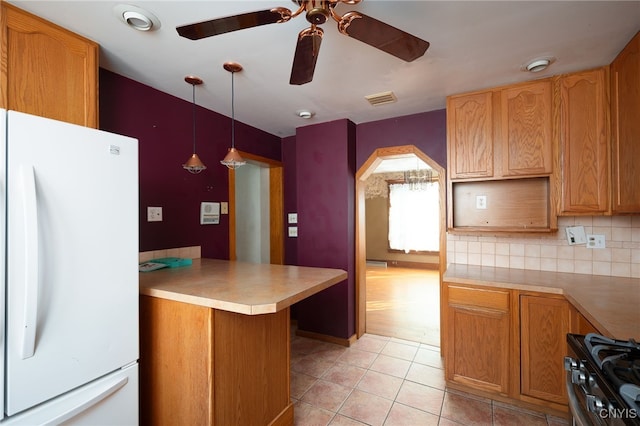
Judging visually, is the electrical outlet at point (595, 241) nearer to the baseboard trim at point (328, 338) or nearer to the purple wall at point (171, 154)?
the baseboard trim at point (328, 338)


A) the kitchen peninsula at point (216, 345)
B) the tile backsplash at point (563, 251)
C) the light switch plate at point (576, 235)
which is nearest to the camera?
the kitchen peninsula at point (216, 345)

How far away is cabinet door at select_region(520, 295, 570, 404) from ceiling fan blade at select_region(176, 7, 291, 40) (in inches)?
87.2

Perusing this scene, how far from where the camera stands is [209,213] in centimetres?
290

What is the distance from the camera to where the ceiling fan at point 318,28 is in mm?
1140

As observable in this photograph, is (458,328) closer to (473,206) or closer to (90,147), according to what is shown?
(473,206)

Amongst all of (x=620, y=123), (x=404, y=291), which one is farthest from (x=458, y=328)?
(x=404, y=291)

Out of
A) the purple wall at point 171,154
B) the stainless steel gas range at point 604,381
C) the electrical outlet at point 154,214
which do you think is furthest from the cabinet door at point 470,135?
the electrical outlet at point 154,214

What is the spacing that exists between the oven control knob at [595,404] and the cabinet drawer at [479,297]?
3.36 feet

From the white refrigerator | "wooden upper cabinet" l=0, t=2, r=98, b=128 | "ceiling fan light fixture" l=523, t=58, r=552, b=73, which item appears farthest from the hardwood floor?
"wooden upper cabinet" l=0, t=2, r=98, b=128

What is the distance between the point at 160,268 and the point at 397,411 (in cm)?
197

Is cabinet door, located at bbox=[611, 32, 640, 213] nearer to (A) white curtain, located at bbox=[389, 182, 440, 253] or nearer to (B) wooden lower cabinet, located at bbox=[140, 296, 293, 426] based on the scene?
(B) wooden lower cabinet, located at bbox=[140, 296, 293, 426]

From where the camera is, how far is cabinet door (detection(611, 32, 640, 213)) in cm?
167

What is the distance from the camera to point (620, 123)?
74.1 inches

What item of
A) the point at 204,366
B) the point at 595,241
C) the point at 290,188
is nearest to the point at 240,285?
the point at 204,366
